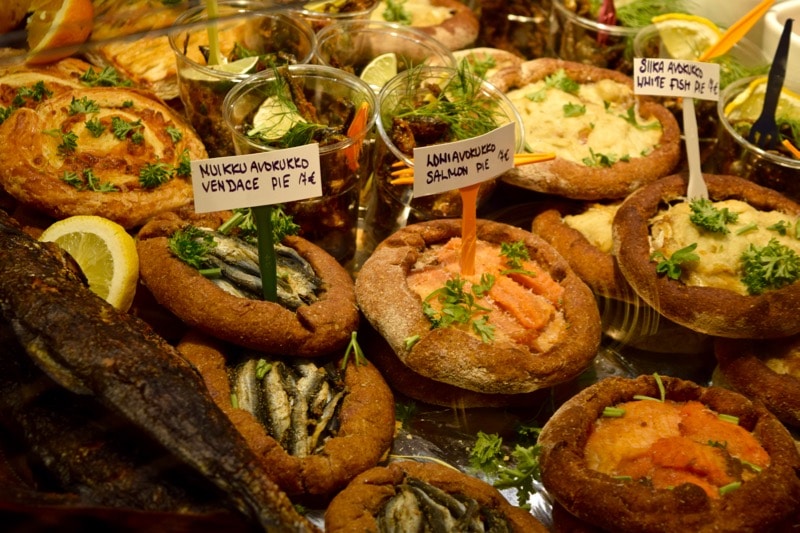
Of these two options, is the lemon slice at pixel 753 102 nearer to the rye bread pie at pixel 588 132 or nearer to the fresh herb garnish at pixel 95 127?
the rye bread pie at pixel 588 132

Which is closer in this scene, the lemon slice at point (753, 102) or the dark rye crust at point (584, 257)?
the dark rye crust at point (584, 257)

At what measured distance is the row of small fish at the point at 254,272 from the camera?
272 cm

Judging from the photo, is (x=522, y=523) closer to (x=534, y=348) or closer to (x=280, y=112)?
(x=534, y=348)

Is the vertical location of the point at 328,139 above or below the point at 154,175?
above

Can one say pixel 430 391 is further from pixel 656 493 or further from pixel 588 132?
pixel 588 132

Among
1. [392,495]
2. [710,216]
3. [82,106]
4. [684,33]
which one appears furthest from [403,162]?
[684,33]

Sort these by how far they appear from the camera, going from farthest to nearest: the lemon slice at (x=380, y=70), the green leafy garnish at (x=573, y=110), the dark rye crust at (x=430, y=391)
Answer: the lemon slice at (x=380, y=70), the green leafy garnish at (x=573, y=110), the dark rye crust at (x=430, y=391)

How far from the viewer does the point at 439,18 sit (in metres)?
4.54

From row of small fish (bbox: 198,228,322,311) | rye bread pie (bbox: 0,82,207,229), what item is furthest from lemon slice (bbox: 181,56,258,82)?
row of small fish (bbox: 198,228,322,311)

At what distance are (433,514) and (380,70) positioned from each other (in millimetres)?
2500

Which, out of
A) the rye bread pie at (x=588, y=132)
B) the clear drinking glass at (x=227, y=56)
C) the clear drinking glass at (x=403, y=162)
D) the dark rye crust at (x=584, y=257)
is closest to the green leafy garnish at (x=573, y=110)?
the rye bread pie at (x=588, y=132)

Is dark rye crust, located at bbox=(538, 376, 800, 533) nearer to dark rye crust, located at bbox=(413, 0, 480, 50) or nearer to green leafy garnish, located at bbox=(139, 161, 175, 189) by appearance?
green leafy garnish, located at bbox=(139, 161, 175, 189)

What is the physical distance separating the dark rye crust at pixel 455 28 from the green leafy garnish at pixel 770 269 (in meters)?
2.16

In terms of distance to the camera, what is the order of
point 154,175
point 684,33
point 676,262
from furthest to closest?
point 684,33 → point 154,175 → point 676,262
